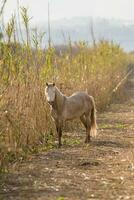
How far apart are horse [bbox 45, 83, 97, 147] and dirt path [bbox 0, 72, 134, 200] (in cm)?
38

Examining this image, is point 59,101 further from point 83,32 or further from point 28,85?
point 83,32

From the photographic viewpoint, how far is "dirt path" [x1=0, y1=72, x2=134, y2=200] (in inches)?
330

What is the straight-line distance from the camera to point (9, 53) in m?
10.9

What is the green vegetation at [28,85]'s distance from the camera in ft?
32.9

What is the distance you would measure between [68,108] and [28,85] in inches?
35.7

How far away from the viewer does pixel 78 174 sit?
9.65 metres

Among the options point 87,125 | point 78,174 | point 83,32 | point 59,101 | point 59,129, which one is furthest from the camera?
point 83,32

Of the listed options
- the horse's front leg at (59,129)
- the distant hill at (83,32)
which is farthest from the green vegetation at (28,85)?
the distant hill at (83,32)

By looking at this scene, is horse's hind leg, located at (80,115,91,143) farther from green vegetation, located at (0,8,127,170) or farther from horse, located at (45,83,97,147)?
green vegetation, located at (0,8,127,170)

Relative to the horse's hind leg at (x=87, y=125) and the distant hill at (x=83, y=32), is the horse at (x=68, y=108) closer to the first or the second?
the horse's hind leg at (x=87, y=125)

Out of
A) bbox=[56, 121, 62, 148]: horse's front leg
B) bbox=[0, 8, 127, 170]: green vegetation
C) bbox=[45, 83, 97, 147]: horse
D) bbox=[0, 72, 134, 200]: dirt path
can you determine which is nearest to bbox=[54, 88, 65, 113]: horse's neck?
bbox=[45, 83, 97, 147]: horse

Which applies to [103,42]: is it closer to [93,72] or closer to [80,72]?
[93,72]

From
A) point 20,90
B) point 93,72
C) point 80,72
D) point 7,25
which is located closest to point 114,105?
point 93,72

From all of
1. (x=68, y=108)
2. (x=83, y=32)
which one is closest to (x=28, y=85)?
(x=68, y=108)
